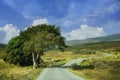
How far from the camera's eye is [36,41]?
200ft

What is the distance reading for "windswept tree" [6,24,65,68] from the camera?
6094cm

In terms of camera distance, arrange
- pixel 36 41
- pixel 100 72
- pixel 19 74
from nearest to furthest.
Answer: pixel 100 72
pixel 19 74
pixel 36 41

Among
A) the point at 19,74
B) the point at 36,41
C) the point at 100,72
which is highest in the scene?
the point at 36,41

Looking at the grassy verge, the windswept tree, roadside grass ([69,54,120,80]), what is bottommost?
roadside grass ([69,54,120,80])

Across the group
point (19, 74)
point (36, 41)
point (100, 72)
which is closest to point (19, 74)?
point (19, 74)

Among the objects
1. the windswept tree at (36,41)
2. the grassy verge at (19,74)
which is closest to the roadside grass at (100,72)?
the grassy verge at (19,74)

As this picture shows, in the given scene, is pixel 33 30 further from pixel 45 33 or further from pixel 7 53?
pixel 7 53

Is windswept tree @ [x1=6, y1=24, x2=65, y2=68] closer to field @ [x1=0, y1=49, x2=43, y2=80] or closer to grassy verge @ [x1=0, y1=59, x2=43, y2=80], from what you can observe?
field @ [x1=0, y1=49, x2=43, y2=80]

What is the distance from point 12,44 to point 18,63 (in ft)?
17.5

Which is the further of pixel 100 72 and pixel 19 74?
pixel 19 74

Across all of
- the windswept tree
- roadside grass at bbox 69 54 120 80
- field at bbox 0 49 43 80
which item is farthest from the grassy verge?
the windswept tree

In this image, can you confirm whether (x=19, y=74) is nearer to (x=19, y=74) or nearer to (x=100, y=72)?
(x=19, y=74)

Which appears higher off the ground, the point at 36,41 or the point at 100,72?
the point at 36,41

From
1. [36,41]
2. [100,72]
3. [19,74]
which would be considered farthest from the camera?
[36,41]
